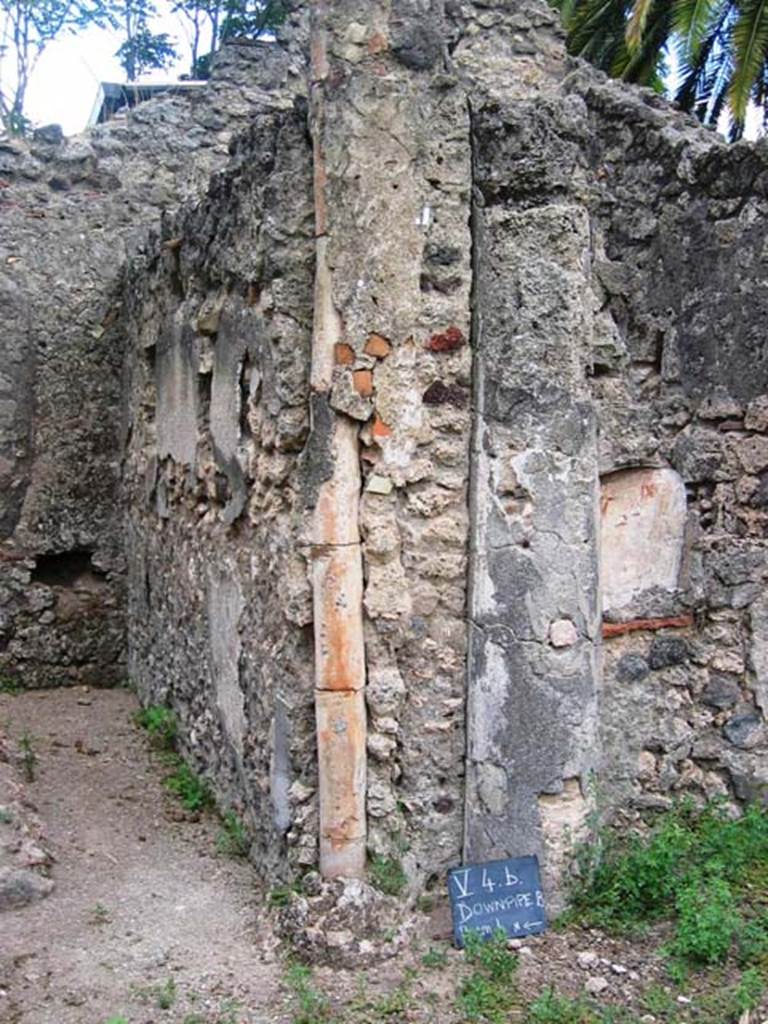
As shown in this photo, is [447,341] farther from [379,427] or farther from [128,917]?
[128,917]

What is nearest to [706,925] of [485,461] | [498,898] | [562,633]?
[498,898]

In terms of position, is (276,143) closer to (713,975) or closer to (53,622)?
(713,975)

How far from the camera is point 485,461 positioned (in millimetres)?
3824

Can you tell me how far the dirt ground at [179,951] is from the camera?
3.39 metres

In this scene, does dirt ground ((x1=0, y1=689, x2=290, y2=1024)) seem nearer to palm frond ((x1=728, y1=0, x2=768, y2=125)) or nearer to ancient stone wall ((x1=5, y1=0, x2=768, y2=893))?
ancient stone wall ((x1=5, y1=0, x2=768, y2=893))

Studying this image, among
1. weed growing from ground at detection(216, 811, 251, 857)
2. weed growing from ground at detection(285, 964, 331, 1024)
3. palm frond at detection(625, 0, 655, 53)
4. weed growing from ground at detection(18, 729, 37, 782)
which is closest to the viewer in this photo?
weed growing from ground at detection(285, 964, 331, 1024)

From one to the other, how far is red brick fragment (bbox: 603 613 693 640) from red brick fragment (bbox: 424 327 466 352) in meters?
1.24

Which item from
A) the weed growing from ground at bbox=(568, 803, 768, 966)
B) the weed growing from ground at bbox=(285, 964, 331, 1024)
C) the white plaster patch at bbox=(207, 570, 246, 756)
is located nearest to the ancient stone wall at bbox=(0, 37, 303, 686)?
the white plaster patch at bbox=(207, 570, 246, 756)

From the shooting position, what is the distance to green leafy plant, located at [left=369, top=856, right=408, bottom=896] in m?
3.79

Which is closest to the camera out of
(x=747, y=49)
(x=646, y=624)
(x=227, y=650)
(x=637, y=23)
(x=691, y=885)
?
(x=691, y=885)

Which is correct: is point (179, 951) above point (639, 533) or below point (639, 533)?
below

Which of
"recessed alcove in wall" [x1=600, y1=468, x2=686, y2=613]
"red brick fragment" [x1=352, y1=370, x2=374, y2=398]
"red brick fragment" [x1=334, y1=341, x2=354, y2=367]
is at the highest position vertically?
"red brick fragment" [x1=334, y1=341, x2=354, y2=367]

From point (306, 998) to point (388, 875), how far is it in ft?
1.81

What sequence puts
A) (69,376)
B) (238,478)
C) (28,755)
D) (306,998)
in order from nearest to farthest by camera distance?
(306,998) → (238,478) → (28,755) → (69,376)
